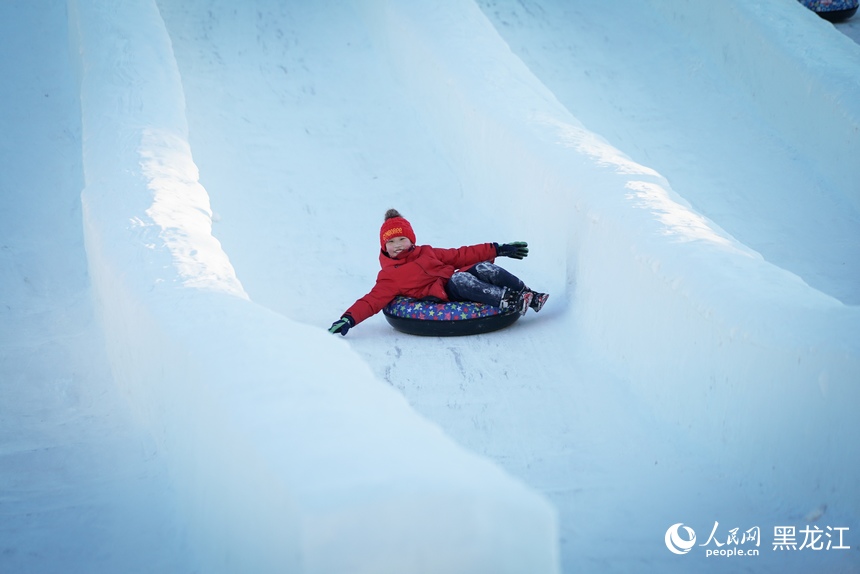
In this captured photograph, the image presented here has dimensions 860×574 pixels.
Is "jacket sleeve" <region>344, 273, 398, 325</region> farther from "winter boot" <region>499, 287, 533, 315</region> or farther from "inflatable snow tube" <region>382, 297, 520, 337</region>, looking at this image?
"winter boot" <region>499, 287, 533, 315</region>

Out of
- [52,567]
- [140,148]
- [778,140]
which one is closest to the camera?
[52,567]

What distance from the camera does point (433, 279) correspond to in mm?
4715

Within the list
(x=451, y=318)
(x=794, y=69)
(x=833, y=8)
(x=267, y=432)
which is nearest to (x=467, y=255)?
(x=451, y=318)

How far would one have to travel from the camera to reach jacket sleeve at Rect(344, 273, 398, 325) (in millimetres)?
4488

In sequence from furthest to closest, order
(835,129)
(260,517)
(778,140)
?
(778,140) < (835,129) < (260,517)

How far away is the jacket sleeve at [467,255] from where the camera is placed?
15.8 ft

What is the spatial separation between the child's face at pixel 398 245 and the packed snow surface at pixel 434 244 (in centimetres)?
48

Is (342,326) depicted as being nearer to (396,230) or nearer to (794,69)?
(396,230)

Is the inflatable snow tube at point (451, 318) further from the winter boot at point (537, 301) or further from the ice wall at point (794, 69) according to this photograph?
the ice wall at point (794, 69)

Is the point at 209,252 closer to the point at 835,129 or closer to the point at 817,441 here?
the point at 817,441

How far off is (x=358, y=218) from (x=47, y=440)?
9.63ft

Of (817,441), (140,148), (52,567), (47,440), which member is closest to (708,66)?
(140,148)

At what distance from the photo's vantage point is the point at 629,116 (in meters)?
7.49

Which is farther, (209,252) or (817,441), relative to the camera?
(209,252)
